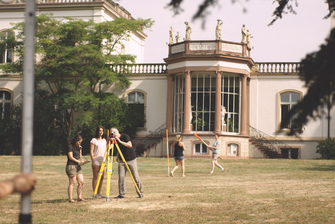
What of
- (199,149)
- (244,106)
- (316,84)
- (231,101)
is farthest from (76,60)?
(316,84)

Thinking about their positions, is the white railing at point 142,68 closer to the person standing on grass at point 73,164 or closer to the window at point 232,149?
the window at point 232,149

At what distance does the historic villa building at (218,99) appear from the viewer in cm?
3453

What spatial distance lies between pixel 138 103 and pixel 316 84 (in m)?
35.0

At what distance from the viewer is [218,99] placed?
113 ft

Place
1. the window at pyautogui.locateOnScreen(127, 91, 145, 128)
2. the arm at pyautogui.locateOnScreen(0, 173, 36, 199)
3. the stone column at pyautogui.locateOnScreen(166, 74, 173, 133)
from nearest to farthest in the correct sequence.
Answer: the arm at pyautogui.locateOnScreen(0, 173, 36, 199) < the stone column at pyautogui.locateOnScreen(166, 74, 173, 133) < the window at pyautogui.locateOnScreen(127, 91, 145, 128)

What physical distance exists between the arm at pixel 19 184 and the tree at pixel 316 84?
2.10m

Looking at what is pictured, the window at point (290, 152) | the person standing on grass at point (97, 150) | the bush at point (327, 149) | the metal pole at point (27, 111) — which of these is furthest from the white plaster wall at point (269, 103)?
the metal pole at point (27, 111)

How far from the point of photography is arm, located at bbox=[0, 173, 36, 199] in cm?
375

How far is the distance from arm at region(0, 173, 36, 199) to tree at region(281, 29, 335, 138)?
2.10m

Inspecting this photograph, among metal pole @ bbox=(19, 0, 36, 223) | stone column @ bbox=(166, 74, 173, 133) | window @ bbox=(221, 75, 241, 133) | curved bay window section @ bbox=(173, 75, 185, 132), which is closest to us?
metal pole @ bbox=(19, 0, 36, 223)

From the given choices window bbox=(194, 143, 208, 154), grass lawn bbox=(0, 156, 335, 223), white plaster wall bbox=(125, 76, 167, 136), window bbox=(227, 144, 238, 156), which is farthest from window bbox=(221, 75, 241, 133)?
grass lawn bbox=(0, 156, 335, 223)

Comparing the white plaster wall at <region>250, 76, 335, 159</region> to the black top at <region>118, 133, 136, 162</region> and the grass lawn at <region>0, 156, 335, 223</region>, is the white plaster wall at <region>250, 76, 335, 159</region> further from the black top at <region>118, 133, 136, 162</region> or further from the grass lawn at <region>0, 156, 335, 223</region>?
the black top at <region>118, 133, 136, 162</region>

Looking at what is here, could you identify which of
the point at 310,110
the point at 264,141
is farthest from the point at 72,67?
the point at 310,110

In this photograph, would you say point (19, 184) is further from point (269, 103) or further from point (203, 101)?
point (269, 103)
